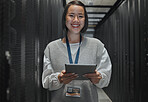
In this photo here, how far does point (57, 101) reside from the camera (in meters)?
1.31

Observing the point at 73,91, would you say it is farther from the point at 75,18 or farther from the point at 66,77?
the point at 75,18

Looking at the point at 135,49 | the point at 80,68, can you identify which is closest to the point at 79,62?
the point at 80,68

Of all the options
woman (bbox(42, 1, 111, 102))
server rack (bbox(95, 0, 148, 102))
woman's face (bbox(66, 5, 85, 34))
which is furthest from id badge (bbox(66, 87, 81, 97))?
server rack (bbox(95, 0, 148, 102))

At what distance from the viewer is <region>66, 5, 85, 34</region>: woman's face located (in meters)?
1.31

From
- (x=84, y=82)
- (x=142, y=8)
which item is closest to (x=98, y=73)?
(x=84, y=82)

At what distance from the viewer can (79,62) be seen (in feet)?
4.30

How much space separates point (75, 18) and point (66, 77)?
0.53 m

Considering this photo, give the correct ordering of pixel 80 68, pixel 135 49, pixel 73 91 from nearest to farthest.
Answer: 1. pixel 80 68
2. pixel 73 91
3. pixel 135 49

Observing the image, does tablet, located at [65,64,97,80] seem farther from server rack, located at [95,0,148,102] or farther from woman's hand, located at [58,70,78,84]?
server rack, located at [95,0,148,102]

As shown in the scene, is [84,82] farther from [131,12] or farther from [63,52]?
[131,12]

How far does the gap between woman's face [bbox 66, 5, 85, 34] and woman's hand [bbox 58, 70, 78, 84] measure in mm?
397

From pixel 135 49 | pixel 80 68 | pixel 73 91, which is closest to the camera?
pixel 80 68

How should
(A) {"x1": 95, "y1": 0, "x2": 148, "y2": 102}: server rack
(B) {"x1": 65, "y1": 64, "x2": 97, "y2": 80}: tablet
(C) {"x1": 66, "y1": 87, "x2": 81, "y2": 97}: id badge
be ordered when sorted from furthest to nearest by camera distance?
(A) {"x1": 95, "y1": 0, "x2": 148, "y2": 102}: server rack < (C) {"x1": 66, "y1": 87, "x2": 81, "y2": 97}: id badge < (B) {"x1": 65, "y1": 64, "x2": 97, "y2": 80}: tablet

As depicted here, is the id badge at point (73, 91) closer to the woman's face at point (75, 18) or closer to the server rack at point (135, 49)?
the woman's face at point (75, 18)
